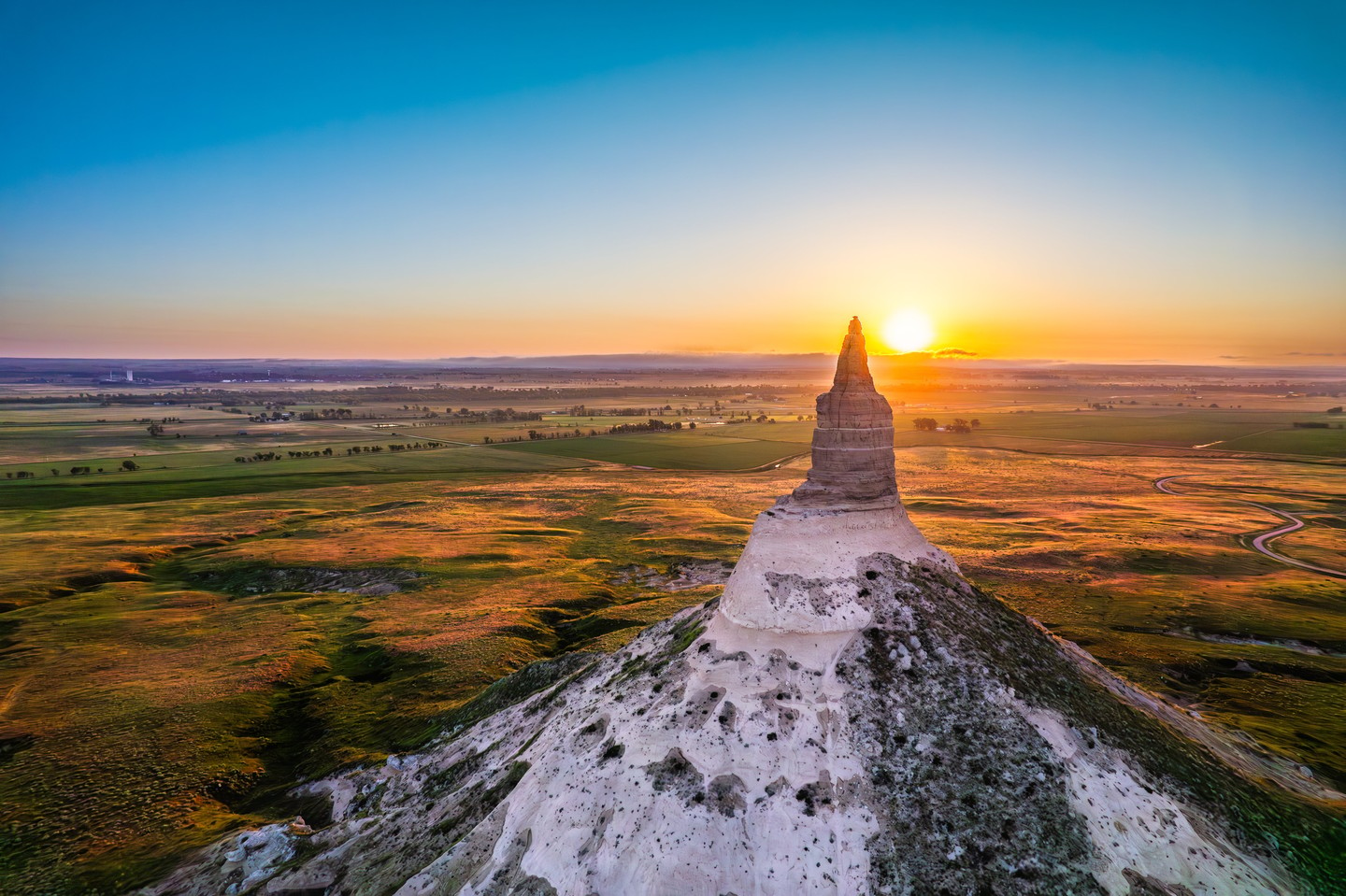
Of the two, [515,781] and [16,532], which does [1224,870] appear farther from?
[16,532]

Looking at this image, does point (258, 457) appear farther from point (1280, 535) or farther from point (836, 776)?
point (1280, 535)

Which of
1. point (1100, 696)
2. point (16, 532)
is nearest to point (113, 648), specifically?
point (16, 532)

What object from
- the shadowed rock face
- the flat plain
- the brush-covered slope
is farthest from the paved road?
the shadowed rock face

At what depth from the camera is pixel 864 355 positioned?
3266cm

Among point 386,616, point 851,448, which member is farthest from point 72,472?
point 851,448

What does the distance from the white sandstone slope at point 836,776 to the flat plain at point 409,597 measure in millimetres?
9199

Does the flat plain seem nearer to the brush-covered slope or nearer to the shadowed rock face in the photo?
the brush-covered slope

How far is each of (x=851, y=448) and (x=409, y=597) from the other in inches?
2038

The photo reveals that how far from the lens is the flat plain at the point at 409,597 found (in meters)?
35.1

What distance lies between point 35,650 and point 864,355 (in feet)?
217

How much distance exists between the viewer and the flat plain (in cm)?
3512

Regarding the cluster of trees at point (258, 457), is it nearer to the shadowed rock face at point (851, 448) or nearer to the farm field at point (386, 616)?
the farm field at point (386, 616)

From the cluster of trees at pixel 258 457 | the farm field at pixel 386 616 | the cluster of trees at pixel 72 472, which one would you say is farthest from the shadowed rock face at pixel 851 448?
the cluster of trees at pixel 258 457

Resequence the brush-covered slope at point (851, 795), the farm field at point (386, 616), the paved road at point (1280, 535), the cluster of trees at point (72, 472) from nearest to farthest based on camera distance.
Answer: the brush-covered slope at point (851, 795), the farm field at point (386, 616), the paved road at point (1280, 535), the cluster of trees at point (72, 472)
